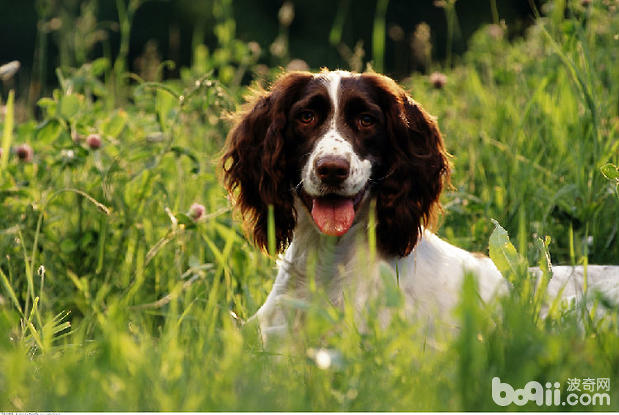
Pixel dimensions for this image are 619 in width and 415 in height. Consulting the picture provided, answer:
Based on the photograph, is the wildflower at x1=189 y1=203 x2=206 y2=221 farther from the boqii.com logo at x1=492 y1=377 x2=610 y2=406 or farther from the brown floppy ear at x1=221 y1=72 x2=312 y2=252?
the boqii.com logo at x1=492 y1=377 x2=610 y2=406

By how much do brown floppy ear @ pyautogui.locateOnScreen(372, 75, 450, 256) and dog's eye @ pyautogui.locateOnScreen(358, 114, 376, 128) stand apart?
8 cm

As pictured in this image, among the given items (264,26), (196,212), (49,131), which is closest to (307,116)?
(196,212)

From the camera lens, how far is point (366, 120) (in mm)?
2928

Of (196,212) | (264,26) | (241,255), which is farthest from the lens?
(264,26)

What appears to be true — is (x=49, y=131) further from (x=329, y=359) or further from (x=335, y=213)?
(x=329, y=359)

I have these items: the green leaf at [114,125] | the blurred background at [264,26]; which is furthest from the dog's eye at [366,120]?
the blurred background at [264,26]

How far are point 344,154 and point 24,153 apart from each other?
1.61 m

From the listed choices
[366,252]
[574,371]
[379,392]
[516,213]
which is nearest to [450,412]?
[379,392]

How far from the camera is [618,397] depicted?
1783 millimetres

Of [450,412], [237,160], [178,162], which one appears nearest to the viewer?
[450,412]

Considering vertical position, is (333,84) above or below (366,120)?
above

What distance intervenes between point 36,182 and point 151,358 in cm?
208

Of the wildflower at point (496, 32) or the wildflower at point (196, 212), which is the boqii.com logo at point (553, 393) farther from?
the wildflower at point (496, 32)

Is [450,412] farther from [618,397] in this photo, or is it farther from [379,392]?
[618,397]
